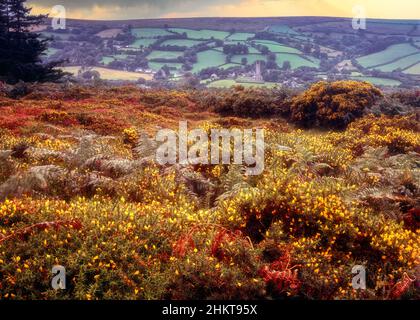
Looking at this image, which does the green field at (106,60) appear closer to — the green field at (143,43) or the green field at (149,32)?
the green field at (143,43)

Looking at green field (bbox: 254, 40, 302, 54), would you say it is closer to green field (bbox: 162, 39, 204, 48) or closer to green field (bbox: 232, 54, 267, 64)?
green field (bbox: 232, 54, 267, 64)

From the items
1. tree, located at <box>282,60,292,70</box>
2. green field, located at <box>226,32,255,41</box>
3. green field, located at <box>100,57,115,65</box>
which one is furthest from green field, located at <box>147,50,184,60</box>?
tree, located at <box>282,60,292,70</box>

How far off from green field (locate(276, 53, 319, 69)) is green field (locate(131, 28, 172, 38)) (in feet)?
53.5

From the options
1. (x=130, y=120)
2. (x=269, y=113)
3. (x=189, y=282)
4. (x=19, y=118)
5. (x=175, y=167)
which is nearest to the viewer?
(x=189, y=282)

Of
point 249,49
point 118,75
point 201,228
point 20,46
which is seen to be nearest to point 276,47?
point 249,49

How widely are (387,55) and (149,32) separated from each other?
1189 inches

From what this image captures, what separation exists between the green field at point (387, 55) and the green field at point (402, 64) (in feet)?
2.49

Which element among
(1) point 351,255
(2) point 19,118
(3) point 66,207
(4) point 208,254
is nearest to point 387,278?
(1) point 351,255

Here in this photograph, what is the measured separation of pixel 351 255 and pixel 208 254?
2158mm

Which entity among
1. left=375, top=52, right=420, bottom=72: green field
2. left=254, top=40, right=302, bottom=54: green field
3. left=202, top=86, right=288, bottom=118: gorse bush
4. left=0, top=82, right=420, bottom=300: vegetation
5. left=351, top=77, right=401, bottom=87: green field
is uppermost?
left=254, top=40, right=302, bottom=54: green field

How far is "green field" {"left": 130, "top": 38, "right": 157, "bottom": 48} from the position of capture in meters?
47.2

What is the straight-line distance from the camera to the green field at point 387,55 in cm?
3879

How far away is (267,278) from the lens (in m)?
4.77
